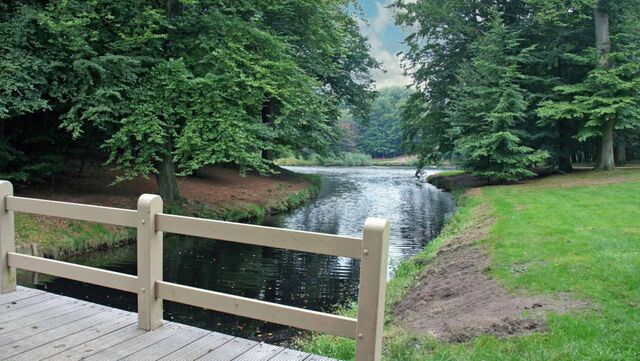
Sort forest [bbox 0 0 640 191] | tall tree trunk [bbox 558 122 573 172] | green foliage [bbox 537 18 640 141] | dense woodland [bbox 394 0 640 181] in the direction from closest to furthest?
1. forest [bbox 0 0 640 191]
2. green foliage [bbox 537 18 640 141]
3. dense woodland [bbox 394 0 640 181]
4. tall tree trunk [bbox 558 122 573 172]

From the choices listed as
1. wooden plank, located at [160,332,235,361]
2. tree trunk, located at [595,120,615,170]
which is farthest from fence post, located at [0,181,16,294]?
tree trunk, located at [595,120,615,170]

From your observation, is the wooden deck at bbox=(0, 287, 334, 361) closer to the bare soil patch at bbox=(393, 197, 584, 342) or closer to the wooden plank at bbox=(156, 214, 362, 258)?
the wooden plank at bbox=(156, 214, 362, 258)

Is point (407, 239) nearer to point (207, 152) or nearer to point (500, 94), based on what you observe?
point (207, 152)

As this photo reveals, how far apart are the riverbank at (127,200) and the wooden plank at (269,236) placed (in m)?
8.64

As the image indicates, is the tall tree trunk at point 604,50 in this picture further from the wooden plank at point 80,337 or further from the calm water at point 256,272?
the wooden plank at point 80,337

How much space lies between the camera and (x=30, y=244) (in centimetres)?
1095

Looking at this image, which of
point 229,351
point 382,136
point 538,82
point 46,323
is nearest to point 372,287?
point 229,351

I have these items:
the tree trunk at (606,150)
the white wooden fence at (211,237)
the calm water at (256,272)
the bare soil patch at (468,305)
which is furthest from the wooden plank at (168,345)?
the tree trunk at (606,150)

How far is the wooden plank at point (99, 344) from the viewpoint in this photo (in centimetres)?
358

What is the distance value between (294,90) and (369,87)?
23109 millimetres

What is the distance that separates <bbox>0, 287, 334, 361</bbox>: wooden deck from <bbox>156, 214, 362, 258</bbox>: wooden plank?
0.83 metres

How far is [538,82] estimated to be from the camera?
2631 centimetres

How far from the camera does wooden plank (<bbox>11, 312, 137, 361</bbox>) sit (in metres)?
3.61

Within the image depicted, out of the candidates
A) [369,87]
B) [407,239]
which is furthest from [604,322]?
[369,87]
